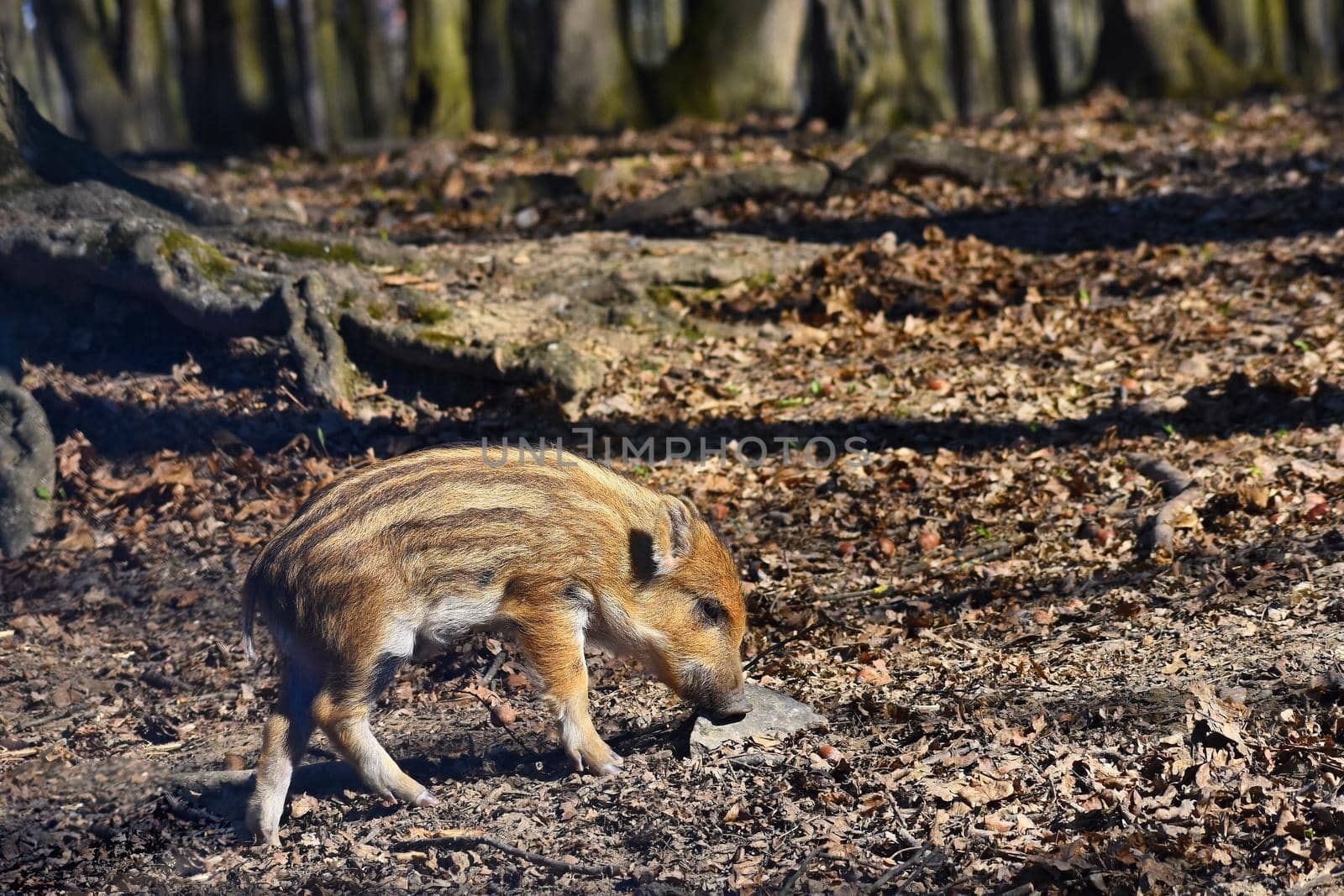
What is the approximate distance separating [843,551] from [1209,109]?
1291 cm

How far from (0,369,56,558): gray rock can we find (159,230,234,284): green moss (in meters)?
1.23

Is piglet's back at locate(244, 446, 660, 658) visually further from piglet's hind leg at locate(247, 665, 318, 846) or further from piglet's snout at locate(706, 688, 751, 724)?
piglet's snout at locate(706, 688, 751, 724)

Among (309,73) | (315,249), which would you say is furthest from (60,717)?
(309,73)

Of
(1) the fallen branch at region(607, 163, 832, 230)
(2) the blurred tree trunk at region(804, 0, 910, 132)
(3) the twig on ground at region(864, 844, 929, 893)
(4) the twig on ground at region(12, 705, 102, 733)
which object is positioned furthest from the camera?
(2) the blurred tree trunk at region(804, 0, 910, 132)

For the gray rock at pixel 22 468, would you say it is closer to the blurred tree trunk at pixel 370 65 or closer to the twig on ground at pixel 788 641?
the twig on ground at pixel 788 641

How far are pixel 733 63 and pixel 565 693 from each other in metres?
17.0

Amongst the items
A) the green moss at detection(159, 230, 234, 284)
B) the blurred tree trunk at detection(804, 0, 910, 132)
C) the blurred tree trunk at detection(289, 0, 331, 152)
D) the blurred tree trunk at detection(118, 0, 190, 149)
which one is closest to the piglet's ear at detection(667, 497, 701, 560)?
the green moss at detection(159, 230, 234, 284)

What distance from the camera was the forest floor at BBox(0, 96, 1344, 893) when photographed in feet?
13.7

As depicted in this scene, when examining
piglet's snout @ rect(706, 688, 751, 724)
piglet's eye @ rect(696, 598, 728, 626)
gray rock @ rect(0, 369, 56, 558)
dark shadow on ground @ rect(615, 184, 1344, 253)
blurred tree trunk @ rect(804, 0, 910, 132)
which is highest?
blurred tree trunk @ rect(804, 0, 910, 132)

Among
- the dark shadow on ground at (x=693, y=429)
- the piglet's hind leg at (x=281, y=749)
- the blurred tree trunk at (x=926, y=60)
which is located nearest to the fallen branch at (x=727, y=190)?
the dark shadow on ground at (x=693, y=429)

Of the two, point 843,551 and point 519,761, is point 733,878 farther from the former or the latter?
point 843,551

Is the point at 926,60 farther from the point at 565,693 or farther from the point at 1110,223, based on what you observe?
the point at 565,693

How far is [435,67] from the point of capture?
874 inches

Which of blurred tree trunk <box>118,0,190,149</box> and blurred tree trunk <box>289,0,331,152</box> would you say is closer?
blurred tree trunk <box>289,0,331,152</box>
